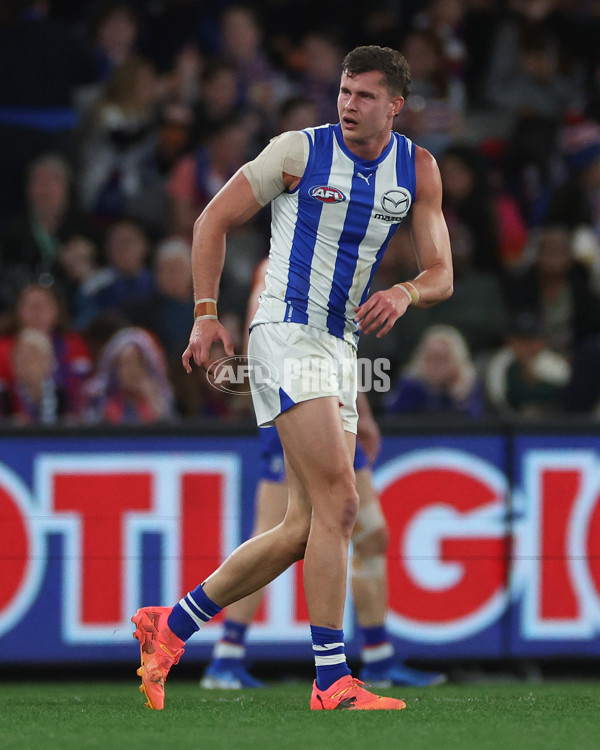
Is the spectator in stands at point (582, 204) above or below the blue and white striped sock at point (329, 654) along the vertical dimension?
above

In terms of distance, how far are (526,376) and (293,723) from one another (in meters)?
4.29

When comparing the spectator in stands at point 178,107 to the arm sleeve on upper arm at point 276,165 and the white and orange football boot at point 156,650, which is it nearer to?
the arm sleeve on upper arm at point 276,165

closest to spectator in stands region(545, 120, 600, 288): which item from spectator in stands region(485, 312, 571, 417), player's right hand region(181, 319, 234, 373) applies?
spectator in stands region(485, 312, 571, 417)

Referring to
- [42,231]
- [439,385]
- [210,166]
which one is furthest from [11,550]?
[210,166]

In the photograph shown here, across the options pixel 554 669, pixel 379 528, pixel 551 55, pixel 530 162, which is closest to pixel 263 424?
pixel 379 528

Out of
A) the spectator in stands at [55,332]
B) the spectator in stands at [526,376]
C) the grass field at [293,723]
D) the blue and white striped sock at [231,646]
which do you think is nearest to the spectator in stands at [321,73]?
the spectator in stands at [526,376]

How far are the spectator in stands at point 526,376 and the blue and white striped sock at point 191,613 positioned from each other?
11.7 feet

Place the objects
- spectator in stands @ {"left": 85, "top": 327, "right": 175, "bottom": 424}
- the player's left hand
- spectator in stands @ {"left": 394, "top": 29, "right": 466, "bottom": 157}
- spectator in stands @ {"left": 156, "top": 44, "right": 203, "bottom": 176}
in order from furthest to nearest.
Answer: spectator in stands @ {"left": 394, "top": 29, "right": 466, "bottom": 157} → spectator in stands @ {"left": 156, "top": 44, "right": 203, "bottom": 176} → spectator in stands @ {"left": 85, "top": 327, "right": 175, "bottom": 424} → the player's left hand

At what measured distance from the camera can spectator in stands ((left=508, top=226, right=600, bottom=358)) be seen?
29.9 feet

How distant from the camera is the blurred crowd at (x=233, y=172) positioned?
7.57 m

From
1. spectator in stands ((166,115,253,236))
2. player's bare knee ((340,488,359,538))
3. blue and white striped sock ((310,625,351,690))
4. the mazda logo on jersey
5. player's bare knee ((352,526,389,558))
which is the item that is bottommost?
blue and white striped sock ((310,625,351,690))

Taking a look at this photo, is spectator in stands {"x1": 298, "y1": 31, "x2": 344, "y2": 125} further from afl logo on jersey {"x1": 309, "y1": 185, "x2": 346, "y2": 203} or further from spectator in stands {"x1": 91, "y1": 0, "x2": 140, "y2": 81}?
afl logo on jersey {"x1": 309, "y1": 185, "x2": 346, "y2": 203}

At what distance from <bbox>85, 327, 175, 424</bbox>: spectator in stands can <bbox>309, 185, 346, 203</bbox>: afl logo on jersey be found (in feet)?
9.11

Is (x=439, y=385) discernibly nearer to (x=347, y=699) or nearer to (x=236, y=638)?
(x=236, y=638)
